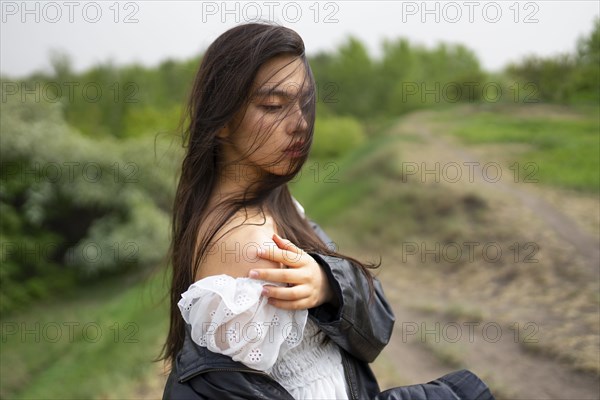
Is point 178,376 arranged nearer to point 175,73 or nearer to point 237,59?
point 237,59

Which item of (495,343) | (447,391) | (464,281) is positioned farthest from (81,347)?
(447,391)

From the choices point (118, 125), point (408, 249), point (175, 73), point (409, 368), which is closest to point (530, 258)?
point (409, 368)

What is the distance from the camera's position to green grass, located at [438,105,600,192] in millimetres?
4266

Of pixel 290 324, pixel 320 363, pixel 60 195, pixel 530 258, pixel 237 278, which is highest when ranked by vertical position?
pixel 237 278

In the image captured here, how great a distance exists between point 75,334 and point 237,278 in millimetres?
5047

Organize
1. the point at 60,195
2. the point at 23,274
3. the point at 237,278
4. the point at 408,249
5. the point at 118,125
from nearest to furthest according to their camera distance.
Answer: the point at 237,278 → the point at 408,249 → the point at 23,274 → the point at 60,195 → the point at 118,125

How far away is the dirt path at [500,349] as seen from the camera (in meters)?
2.53

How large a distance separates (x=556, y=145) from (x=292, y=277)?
14.3 ft

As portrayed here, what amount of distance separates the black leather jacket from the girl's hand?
6 centimetres

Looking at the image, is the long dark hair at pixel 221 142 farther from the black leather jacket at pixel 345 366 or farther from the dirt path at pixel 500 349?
the dirt path at pixel 500 349

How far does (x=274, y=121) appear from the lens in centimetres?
158

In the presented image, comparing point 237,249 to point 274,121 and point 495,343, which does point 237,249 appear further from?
point 495,343

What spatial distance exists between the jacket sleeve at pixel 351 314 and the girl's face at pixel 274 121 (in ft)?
1.03

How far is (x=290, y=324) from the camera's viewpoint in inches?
56.7
